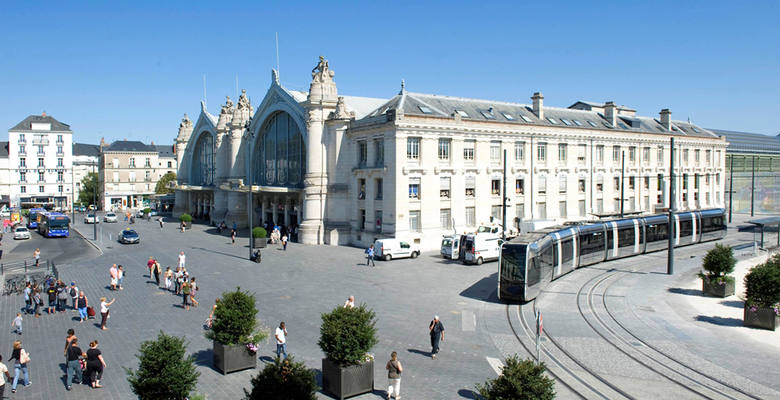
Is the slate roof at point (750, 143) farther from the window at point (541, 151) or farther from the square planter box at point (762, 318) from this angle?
the square planter box at point (762, 318)

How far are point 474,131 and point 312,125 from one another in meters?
14.7

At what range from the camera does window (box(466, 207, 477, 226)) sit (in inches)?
1769

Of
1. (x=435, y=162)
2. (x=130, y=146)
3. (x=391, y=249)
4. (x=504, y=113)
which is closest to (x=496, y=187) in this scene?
(x=435, y=162)

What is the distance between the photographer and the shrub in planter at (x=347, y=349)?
1329 cm

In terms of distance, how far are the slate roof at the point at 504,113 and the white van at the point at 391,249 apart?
35.0 ft

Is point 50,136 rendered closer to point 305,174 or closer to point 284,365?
point 305,174

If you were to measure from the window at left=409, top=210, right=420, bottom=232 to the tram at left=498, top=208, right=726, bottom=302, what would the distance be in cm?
1344

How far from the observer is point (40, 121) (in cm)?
9956

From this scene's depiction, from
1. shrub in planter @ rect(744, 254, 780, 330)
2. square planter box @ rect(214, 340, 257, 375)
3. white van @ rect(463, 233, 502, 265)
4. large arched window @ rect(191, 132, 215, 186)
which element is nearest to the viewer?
square planter box @ rect(214, 340, 257, 375)

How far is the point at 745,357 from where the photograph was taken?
55.4 feet

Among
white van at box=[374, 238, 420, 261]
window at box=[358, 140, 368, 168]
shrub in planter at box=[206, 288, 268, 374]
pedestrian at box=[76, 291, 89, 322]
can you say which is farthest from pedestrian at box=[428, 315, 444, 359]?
window at box=[358, 140, 368, 168]

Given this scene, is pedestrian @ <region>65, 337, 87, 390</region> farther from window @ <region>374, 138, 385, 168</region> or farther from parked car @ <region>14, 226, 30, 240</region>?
parked car @ <region>14, 226, 30, 240</region>

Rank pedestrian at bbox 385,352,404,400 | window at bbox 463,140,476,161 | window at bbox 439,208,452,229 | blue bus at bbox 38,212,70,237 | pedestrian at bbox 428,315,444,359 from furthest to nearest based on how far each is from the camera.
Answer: blue bus at bbox 38,212,70,237
window at bbox 463,140,476,161
window at bbox 439,208,452,229
pedestrian at bbox 428,315,444,359
pedestrian at bbox 385,352,404,400

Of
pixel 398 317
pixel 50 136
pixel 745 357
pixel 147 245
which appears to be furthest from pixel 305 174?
pixel 50 136
